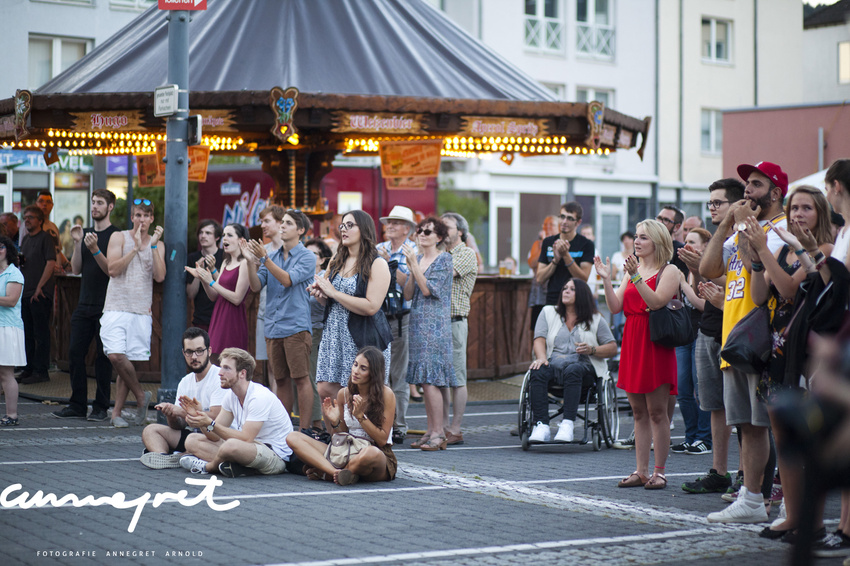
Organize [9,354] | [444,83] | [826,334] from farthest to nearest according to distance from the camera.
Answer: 1. [444,83]
2. [9,354]
3. [826,334]

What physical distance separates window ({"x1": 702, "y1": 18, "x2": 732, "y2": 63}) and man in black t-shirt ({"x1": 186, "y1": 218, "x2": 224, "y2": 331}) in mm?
35755

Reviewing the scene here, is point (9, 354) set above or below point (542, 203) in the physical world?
below

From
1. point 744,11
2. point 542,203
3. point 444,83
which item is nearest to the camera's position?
point 444,83

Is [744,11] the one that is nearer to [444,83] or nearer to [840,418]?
[444,83]

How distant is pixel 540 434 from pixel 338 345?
200 cm

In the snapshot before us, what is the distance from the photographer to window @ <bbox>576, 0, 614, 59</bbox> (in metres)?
41.2

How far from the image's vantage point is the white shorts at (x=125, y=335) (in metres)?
11.0

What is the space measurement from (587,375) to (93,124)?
730 cm

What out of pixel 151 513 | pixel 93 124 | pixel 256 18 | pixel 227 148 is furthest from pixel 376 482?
pixel 227 148

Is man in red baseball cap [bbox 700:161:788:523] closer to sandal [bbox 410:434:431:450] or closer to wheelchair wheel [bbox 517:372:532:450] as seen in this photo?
wheelchair wheel [bbox 517:372:532:450]

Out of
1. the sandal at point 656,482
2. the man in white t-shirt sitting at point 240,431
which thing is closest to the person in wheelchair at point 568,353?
the sandal at point 656,482

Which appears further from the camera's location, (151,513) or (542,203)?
(542,203)

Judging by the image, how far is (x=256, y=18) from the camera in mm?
15945

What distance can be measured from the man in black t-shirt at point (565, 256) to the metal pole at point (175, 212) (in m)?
3.81
